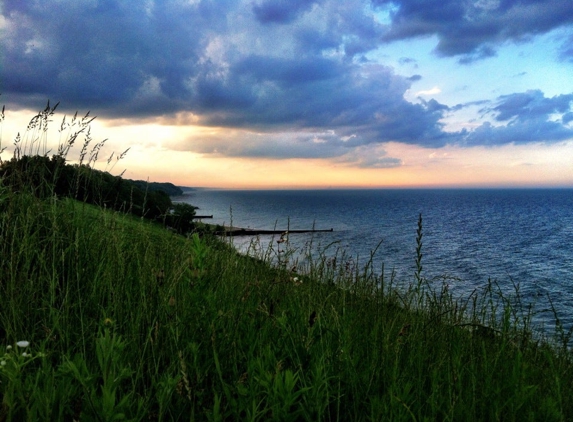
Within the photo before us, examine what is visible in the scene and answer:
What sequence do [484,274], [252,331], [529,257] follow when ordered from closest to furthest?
[252,331] < [484,274] < [529,257]

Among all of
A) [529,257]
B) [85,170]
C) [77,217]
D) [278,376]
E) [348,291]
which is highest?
[85,170]

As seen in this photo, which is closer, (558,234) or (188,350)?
(188,350)

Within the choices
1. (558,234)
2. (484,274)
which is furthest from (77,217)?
(558,234)

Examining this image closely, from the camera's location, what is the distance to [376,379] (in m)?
2.85

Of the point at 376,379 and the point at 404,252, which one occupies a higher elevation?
the point at 376,379

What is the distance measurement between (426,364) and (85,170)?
5944 mm

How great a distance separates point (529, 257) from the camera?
67.4 m

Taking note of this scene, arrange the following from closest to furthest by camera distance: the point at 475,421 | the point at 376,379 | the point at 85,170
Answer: the point at 475,421, the point at 376,379, the point at 85,170

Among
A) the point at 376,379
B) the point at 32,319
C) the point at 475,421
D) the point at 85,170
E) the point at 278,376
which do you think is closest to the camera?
the point at 278,376

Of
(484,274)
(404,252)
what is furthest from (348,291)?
(404,252)

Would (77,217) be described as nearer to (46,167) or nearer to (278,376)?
(46,167)

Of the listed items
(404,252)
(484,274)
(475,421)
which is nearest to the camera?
(475,421)

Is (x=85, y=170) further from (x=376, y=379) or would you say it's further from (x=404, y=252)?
(x=404, y=252)

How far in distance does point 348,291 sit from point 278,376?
404cm
